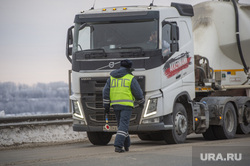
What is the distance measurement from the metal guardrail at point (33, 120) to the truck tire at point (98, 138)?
2.07 meters

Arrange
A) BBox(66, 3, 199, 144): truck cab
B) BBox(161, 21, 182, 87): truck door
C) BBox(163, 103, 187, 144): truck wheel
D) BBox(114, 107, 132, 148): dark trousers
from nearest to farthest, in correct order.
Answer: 1. BBox(114, 107, 132, 148): dark trousers
2. BBox(66, 3, 199, 144): truck cab
3. BBox(161, 21, 182, 87): truck door
4. BBox(163, 103, 187, 144): truck wheel

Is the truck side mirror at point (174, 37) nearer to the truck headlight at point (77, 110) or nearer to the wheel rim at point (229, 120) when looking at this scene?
A: the truck headlight at point (77, 110)

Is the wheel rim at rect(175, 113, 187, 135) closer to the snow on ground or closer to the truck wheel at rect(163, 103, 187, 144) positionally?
the truck wheel at rect(163, 103, 187, 144)

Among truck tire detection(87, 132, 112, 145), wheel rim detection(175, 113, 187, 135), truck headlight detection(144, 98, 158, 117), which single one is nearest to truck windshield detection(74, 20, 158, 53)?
truck headlight detection(144, 98, 158, 117)

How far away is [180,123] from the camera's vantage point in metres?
13.3

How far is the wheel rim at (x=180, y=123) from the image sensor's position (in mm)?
13227

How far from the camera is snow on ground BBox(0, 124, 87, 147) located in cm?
1451

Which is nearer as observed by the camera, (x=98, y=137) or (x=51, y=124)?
(x=98, y=137)

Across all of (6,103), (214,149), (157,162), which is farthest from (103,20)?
(6,103)

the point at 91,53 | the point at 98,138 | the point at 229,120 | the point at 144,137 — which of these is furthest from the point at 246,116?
the point at 91,53

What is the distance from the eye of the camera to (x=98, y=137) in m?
14.0

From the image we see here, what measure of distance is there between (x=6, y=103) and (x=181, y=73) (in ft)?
28.6

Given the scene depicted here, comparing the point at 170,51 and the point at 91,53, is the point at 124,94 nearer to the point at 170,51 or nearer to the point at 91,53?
the point at 91,53

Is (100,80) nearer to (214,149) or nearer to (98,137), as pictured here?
(98,137)
